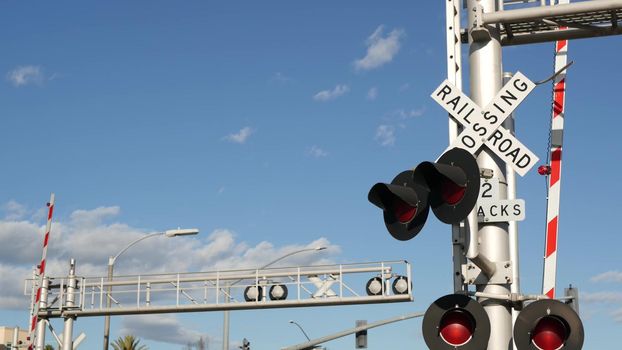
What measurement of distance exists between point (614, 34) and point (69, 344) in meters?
24.6

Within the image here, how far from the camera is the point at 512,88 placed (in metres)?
7.14

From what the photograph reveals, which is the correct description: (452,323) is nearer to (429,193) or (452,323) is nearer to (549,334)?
(549,334)

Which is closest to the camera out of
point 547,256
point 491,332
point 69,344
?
point 491,332

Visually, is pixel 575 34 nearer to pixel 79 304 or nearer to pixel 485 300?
pixel 485 300

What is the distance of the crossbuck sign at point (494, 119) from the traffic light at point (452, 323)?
1179mm

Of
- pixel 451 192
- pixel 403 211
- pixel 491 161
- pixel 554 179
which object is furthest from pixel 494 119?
pixel 554 179

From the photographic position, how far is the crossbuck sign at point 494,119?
23.3ft

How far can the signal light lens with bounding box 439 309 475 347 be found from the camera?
21.7 feet

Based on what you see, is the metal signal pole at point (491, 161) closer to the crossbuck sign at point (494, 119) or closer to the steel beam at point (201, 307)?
the crossbuck sign at point (494, 119)

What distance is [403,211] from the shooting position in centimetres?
656

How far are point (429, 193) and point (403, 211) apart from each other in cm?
23

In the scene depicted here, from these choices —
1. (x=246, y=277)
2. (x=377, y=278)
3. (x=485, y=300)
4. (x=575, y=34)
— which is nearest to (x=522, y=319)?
(x=485, y=300)

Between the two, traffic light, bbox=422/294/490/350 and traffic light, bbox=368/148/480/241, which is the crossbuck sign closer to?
traffic light, bbox=368/148/480/241

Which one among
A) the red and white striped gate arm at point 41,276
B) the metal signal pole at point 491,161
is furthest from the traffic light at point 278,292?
the metal signal pole at point 491,161
